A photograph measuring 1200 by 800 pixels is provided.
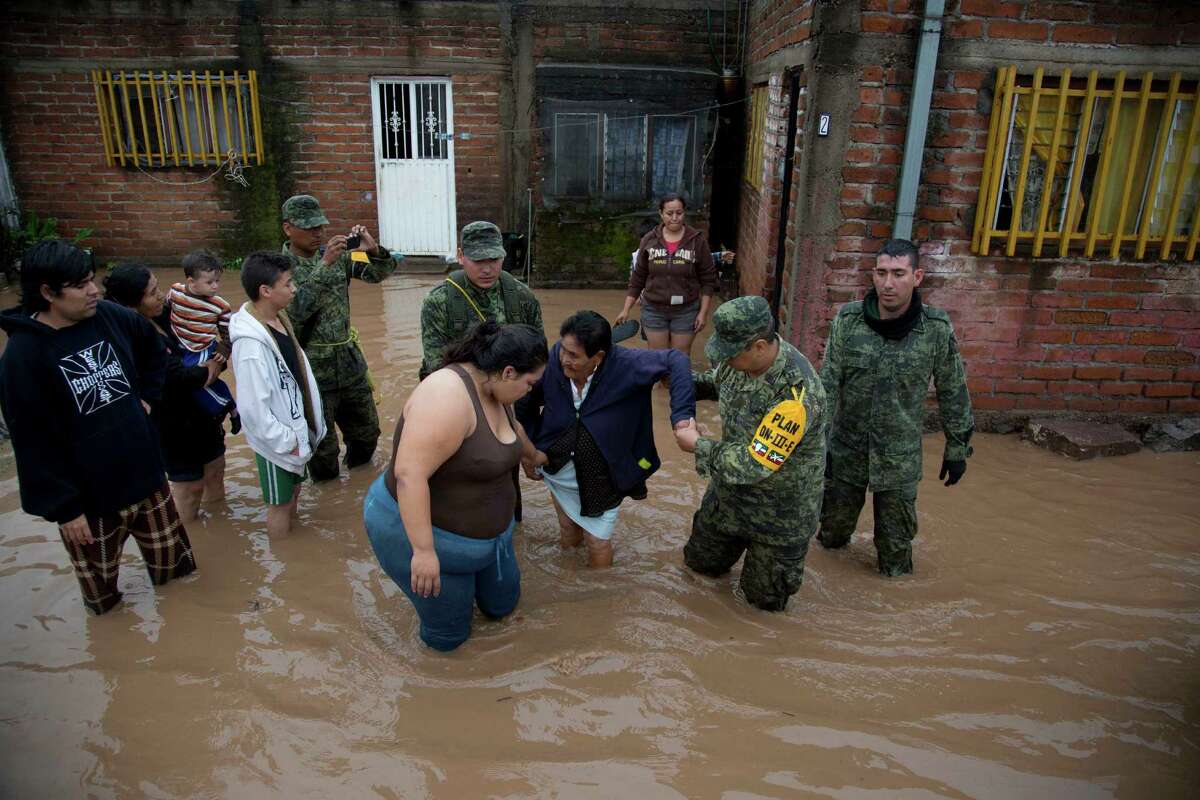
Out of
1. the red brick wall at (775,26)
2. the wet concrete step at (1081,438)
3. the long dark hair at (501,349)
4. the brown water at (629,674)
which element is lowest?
the brown water at (629,674)

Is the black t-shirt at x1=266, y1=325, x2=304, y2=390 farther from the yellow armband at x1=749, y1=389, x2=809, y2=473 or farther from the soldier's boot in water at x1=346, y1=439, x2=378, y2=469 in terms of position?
the yellow armband at x1=749, y1=389, x2=809, y2=473

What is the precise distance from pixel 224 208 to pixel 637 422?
342 inches

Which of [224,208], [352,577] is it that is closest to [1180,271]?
[352,577]

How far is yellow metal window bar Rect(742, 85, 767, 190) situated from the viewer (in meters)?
7.96

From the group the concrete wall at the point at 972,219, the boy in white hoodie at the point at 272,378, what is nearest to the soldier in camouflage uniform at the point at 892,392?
the concrete wall at the point at 972,219

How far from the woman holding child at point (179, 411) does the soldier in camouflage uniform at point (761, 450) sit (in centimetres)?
256

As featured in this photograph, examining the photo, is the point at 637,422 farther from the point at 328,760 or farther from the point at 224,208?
the point at 224,208

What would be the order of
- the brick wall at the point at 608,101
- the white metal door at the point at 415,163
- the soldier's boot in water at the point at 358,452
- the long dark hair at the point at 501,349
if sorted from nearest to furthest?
1. the long dark hair at the point at 501,349
2. the soldier's boot in water at the point at 358,452
3. the brick wall at the point at 608,101
4. the white metal door at the point at 415,163

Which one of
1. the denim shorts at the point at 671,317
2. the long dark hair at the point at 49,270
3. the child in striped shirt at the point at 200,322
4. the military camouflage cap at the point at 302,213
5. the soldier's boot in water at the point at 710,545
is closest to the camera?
the long dark hair at the point at 49,270

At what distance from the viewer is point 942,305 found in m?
5.52

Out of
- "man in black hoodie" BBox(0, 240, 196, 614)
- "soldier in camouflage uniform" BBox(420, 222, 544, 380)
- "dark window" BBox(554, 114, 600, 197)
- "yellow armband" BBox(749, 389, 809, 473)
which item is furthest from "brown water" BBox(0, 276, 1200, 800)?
"dark window" BBox(554, 114, 600, 197)

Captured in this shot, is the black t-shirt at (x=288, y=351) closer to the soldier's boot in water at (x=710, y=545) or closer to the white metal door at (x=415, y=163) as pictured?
the soldier's boot in water at (x=710, y=545)

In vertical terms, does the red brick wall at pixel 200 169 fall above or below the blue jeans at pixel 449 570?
above

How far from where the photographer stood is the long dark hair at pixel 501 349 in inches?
117
